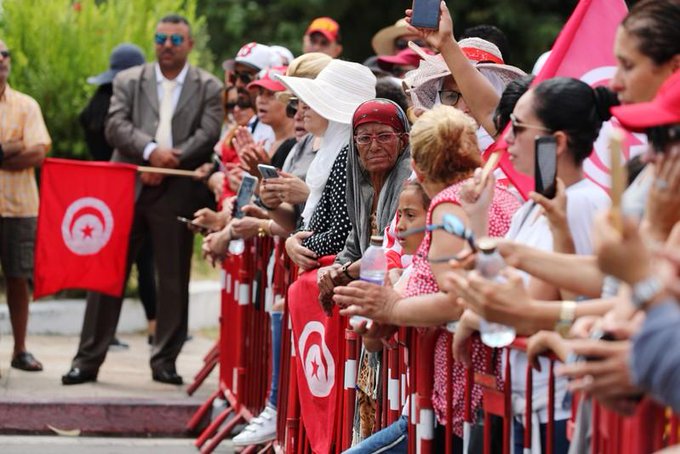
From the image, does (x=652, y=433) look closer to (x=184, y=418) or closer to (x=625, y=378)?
(x=625, y=378)

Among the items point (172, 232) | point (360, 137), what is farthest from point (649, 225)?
point (172, 232)

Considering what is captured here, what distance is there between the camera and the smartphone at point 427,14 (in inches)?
242

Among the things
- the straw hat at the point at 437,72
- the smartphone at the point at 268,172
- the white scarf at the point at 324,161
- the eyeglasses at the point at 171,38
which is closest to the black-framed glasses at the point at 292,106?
the smartphone at the point at 268,172

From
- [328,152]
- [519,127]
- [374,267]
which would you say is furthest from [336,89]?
[519,127]

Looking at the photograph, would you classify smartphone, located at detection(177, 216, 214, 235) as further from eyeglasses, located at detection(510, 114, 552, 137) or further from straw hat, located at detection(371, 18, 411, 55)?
eyeglasses, located at detection(510, 114, 552, 137)

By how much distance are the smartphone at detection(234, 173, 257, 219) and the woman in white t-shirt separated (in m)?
4.13

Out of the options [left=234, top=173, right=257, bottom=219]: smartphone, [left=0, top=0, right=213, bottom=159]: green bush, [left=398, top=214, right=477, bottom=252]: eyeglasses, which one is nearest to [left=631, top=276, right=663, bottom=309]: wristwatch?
[left=398, top=214, right=477, bottom=252]: eyeglasses

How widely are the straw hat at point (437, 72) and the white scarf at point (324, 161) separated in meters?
0.53

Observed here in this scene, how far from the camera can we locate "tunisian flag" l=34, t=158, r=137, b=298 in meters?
11.2

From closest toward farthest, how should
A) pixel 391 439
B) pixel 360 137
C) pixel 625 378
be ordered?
pixel 625 378
pixel 391 439
pixel 360 137

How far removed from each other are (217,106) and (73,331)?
10.4ft

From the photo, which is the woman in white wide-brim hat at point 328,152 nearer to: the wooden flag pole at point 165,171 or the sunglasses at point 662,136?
the sunglasses at point 662,136

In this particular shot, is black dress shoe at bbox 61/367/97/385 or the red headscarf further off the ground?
the red headscarf

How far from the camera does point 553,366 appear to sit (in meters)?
4.25
